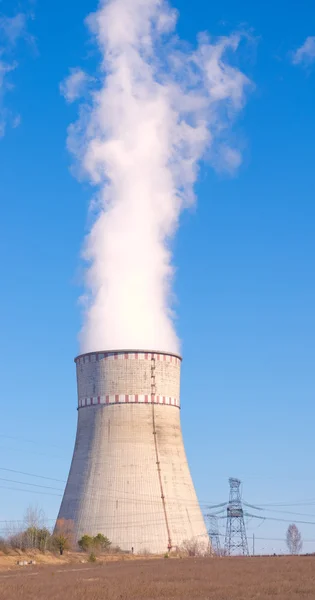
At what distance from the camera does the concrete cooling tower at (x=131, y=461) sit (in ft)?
106

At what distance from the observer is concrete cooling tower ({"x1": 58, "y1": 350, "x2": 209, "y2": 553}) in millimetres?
32438

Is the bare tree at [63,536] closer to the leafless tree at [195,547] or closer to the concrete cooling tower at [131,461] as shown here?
the concrete cooling tower at [131,461]

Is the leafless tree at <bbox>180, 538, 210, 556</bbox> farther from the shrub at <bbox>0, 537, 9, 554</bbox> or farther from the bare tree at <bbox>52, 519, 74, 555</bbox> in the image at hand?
the shrub at <bbox>0, 537, 9, 554</bbox>

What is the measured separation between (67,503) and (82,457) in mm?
2135

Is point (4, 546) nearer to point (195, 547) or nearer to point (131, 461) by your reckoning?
point (131, 461)

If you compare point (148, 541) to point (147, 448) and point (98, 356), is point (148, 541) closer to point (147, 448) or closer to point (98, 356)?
point (147, 448)

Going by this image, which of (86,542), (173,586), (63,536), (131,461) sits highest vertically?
(131,461)

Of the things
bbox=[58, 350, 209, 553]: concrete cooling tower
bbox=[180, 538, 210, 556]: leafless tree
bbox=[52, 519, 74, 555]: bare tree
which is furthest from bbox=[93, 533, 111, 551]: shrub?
bbox=[180, 538, 210, 556]: leafless tree

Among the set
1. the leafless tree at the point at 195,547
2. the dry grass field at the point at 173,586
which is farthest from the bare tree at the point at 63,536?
the dry grass field at the point at 173,586

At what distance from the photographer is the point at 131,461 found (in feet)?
107

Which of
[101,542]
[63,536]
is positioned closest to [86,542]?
[101,542]

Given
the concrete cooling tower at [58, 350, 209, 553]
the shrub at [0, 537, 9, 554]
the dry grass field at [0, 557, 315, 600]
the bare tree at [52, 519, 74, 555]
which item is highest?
the concrete cooling tower at [58, 350, 209, 553]

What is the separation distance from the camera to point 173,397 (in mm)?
34969

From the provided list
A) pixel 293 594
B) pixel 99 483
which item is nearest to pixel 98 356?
pixel 99 483
